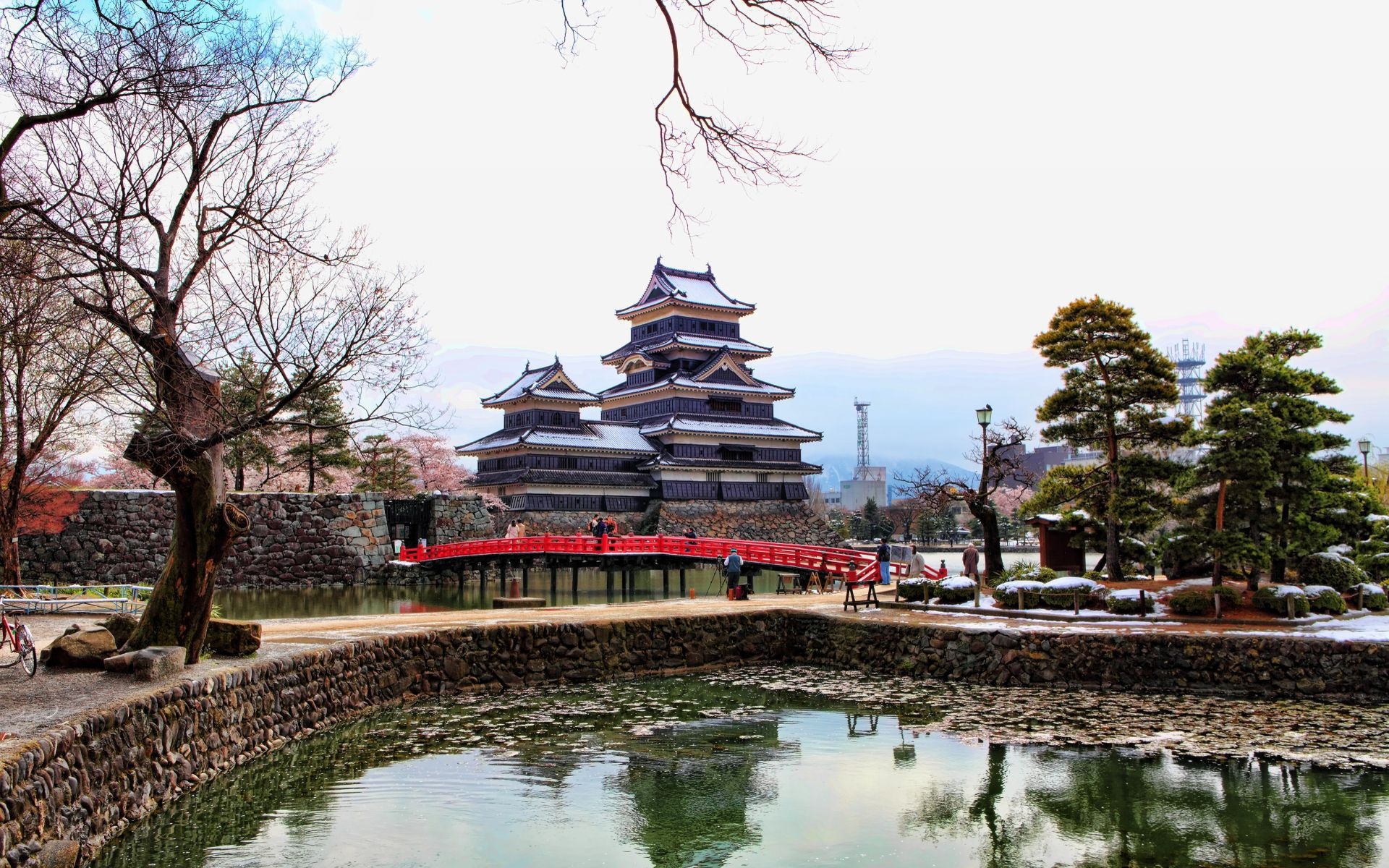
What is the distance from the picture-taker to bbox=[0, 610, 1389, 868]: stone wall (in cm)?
859

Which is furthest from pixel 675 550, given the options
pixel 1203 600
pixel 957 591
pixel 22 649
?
pixel 22 649

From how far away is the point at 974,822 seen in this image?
10.3 m

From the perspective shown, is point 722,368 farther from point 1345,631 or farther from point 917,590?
point 1345,631

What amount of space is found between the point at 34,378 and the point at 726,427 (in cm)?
3878

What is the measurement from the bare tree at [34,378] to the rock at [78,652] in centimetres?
299

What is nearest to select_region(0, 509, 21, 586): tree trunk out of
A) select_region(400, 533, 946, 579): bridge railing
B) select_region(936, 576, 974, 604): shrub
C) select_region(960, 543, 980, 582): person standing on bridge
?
select_region(400, 533, 946, 579): bridge railing

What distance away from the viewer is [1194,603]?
17.4 m

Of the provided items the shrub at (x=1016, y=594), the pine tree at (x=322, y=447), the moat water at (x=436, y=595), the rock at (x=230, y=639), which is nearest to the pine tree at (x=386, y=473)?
the pine tree at (x=322, y=447)

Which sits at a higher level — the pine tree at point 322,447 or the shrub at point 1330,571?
the pine tree at point 322,447

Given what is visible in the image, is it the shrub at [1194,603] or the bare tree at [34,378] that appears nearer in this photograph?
the bare tree at [34,378]

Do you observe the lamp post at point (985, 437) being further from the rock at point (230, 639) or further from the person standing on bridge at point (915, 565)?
the rock at point (230, 639)

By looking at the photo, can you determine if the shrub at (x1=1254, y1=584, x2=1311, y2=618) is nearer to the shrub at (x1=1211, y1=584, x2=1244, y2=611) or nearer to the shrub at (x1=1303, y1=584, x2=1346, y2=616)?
the shrub at (x1=1303, y1=584, x2=1346, y2=616)

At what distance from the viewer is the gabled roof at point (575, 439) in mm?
52594

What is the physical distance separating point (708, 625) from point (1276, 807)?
1106 centimetres
